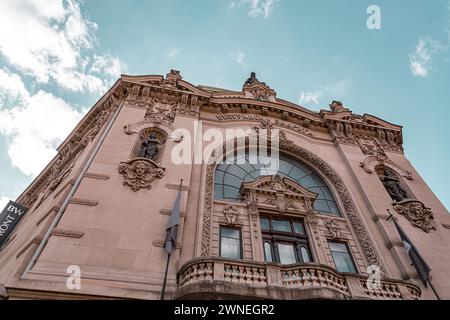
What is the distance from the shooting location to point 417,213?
14.1 meters

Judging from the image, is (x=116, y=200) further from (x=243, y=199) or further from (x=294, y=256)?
(x=294, y=256)

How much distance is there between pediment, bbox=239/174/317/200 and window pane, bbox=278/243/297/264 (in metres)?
2.67

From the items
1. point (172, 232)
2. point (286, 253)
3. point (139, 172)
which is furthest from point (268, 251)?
point (139, 172)

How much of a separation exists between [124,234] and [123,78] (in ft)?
37.6

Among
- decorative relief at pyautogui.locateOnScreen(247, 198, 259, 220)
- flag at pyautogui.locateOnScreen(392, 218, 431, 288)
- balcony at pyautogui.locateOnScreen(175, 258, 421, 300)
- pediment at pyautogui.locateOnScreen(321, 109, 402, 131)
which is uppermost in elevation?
pediment at pyautogui.locateOnScreen(321, 109, 402, 131)

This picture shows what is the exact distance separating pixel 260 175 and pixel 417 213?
26.1 ft

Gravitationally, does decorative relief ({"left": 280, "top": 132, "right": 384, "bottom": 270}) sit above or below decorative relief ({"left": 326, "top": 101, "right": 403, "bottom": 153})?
below

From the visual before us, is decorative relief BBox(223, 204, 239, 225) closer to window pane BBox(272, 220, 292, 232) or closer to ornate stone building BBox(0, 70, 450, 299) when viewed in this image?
ornate stone building BBox(0, 70, 450, 299)

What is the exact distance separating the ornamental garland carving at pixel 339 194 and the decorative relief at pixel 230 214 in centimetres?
74

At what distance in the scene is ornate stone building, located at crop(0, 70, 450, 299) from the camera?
347 inches

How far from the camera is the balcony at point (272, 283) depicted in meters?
8.04

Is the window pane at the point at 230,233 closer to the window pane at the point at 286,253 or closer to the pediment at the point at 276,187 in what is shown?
the window pane at the point at 286,253

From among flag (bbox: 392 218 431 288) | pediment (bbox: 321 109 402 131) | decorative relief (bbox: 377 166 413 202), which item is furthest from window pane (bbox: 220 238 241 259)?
pediment (bbox: 321 109 402 131)
